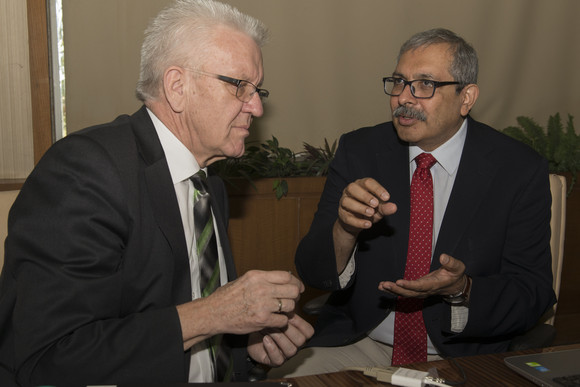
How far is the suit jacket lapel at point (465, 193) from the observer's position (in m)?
2.01

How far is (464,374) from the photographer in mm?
1196

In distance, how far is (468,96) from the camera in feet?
7.42

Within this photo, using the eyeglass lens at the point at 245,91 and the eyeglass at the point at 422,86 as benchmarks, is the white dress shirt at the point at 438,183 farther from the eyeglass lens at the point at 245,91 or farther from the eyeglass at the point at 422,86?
the eyeglass lens at the point at 245,91

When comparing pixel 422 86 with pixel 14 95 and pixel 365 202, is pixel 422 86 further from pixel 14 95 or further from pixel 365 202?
pixel 14 95

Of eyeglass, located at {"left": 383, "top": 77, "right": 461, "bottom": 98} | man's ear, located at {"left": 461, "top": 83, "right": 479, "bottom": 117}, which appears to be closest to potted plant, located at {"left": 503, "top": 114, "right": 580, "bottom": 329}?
man's ear, located at {"left": 461, "top": 83, "right": 479, "bottom": 117}

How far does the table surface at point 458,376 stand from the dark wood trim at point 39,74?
6.04ft

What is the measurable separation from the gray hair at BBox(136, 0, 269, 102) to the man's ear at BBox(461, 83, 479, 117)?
3.51 feet

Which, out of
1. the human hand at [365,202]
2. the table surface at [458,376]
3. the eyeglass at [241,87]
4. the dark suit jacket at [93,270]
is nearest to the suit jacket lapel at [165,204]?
the dark suit jacket at [93,270]

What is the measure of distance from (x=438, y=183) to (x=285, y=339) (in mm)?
990

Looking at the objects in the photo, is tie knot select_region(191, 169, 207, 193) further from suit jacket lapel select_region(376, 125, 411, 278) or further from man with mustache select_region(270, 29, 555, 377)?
suit jacket lapel select_region(376, 125, 411, 278)

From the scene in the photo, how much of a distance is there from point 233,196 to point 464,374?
2.04 metres

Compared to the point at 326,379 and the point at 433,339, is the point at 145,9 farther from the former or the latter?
the point at 326,379

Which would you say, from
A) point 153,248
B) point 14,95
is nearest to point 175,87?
point 153,248

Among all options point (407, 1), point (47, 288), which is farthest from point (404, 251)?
point (407, 1)
